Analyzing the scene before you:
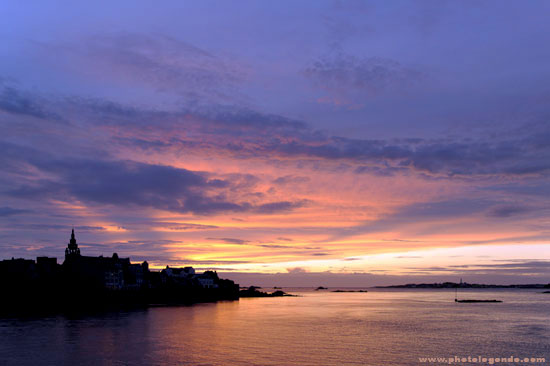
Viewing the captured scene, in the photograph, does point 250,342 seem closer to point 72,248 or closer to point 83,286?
point 83,286

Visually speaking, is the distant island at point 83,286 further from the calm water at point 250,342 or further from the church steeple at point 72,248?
the calm water at point 250,342

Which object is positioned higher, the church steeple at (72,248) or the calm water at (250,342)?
the church steeple at (72,248)

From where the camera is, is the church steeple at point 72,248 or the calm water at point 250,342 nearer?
the calm water at point 250,342

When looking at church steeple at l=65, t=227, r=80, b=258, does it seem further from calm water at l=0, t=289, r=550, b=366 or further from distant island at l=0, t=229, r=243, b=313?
calm water at l=0, t=289, r=550, b=366

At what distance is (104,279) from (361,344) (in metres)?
117

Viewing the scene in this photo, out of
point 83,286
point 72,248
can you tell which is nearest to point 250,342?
point 83,286

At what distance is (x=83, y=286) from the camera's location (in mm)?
136875

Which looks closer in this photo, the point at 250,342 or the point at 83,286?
the point at 250,342

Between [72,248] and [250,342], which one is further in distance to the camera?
[72,248]

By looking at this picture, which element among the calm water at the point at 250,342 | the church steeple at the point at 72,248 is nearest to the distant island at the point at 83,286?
the church steeple at the point at 72,248

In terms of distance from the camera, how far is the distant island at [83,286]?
115875 mm

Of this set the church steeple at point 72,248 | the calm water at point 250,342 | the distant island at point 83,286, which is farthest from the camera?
the church steeple at point 72,248

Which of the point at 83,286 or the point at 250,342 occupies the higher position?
the point at 83,286

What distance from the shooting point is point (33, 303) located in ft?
375
